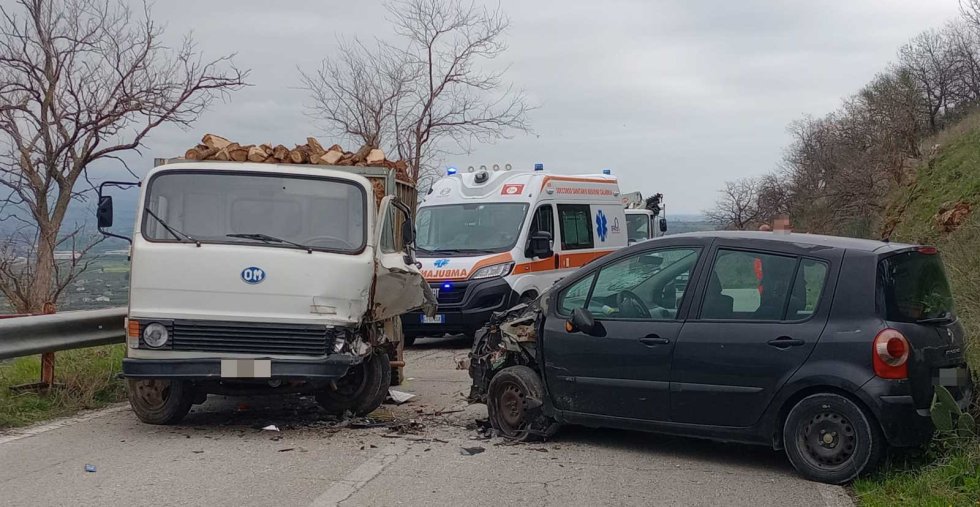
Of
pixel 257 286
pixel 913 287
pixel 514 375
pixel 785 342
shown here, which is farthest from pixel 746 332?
pixel 257 286

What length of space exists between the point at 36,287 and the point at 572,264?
8.98 m

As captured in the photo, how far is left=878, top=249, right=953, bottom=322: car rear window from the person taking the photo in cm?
614

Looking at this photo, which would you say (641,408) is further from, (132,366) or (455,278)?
(455,278)

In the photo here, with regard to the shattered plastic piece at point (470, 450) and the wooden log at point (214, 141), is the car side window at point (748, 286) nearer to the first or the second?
the shattered plastic piece at point (470, 450)

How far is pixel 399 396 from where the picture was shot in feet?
32.0

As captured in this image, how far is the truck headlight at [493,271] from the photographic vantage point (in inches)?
562

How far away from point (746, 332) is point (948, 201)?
11936 mm

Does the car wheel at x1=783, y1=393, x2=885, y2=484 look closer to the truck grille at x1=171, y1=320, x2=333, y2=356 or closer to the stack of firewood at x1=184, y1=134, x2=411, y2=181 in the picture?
the truck grille at x1=171, y1=320, x2=333, y2=356

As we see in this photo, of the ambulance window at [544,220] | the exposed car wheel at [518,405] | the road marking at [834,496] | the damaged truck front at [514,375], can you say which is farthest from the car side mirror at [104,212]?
the ambulance window at [544,220]

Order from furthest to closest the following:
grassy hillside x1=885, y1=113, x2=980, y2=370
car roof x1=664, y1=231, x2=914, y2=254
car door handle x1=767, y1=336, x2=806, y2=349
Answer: grassy hillside x1=885, y1=113, x2=980, y2=370 < car roof x1=664, y1=231, x2=914, y2=254 < car door handle x1=767, y1=336, x2=806, y2=349

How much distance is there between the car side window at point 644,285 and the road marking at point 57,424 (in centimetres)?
474

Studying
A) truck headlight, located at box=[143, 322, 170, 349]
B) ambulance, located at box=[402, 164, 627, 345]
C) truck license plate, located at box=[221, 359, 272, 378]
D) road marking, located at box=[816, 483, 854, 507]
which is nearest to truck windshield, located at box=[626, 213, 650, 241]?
ambulance, located at box=[402, 164, 627, 345]

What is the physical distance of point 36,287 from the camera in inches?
626

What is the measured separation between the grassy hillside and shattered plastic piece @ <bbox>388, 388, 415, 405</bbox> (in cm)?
571
